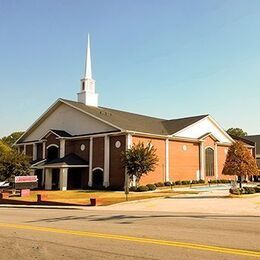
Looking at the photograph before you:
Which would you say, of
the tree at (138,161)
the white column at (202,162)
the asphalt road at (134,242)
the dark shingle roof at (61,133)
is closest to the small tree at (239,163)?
the tree at (138,161)

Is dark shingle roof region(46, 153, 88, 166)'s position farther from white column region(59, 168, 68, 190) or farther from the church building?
white column region(59, 168, 68, 190)

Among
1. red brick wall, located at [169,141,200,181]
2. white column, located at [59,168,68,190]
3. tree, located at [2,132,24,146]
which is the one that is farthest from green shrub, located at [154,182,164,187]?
tree, located at [2,132,24,146]

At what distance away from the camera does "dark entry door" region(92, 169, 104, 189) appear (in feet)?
160

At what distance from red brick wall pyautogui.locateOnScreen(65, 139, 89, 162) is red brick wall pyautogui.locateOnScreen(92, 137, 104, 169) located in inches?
64.2

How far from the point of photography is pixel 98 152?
49.5 meters

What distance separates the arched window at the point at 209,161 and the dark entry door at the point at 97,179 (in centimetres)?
1731

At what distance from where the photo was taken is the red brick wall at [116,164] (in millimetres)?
46719

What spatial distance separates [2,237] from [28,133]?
49027 mm

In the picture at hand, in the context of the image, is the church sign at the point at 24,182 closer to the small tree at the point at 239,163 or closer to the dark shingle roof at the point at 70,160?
the dark shingle roof at the point at 70,160

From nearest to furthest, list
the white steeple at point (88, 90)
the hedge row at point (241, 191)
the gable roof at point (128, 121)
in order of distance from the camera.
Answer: the hedge row at point (241, 191) → the gable roof at point (128, 121) → the white steeple at point (88, 90)

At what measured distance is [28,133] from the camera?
6056 cm

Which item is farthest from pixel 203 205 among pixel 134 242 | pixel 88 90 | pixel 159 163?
pixel 88 90

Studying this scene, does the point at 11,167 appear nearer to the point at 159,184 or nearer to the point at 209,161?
the point at 159,184

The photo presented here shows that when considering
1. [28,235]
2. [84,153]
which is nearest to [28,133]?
[84,153]
